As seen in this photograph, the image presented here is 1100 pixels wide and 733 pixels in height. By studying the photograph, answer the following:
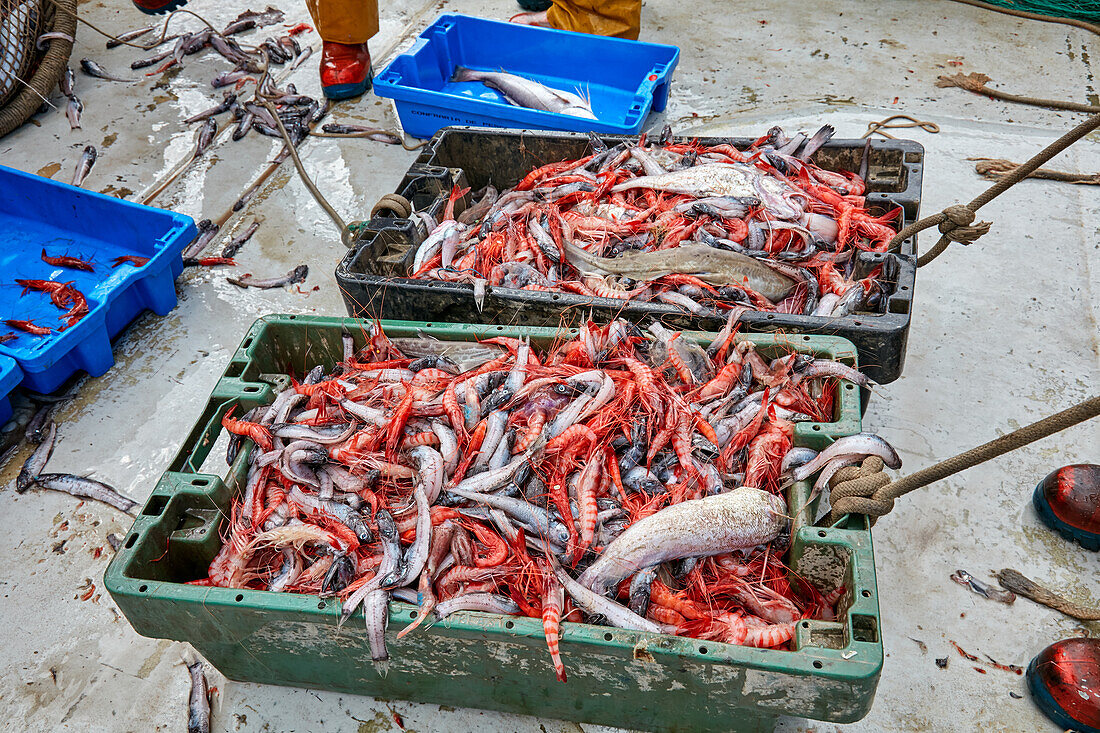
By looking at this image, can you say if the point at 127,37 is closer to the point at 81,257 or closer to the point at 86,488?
the point at 81,257

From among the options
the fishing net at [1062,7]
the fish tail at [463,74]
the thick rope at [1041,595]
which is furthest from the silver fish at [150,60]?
the fishing net at [1062,7]

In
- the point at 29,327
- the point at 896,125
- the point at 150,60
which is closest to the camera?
the point at 29,327

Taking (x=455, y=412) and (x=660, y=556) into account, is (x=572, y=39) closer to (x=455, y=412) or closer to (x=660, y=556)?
(x=455, y=412)

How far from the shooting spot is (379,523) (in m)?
2.43

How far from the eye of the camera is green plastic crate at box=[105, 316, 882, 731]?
6.46 ft

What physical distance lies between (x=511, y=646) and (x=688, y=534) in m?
0.66

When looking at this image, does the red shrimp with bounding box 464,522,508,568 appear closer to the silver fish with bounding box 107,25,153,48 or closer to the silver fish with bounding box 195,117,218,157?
the silver fish with bounding box 195,117,218,157

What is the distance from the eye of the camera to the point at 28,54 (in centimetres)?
604

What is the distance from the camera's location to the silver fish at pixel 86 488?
338 cm

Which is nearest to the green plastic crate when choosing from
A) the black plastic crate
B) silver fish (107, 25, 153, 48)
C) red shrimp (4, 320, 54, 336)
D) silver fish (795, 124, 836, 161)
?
the black plastic crate

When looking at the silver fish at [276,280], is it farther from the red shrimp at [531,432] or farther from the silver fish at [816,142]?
the silver fish at [816,142]

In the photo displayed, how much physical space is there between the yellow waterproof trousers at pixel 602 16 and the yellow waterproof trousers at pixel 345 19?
1.68 meters

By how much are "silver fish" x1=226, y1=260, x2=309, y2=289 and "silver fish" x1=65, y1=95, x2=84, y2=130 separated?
2820 millimetres

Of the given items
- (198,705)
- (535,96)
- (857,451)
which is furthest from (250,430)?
(535,96)
